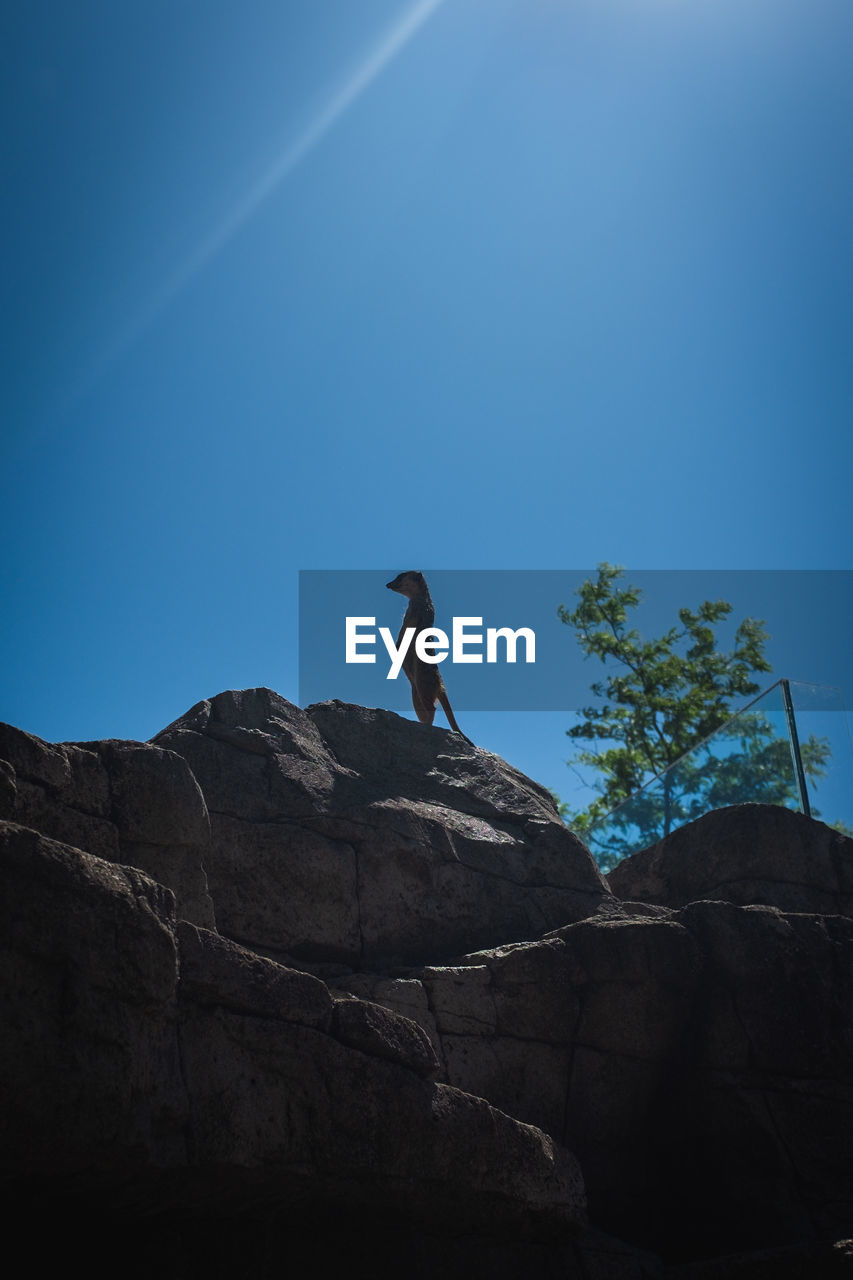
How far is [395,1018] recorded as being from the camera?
608 cm

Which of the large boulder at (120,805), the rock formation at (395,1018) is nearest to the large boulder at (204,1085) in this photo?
the rock formation at (395,1018)

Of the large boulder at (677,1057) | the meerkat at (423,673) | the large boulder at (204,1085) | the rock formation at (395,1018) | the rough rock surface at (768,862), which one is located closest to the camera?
the large boulder at (204,1085)

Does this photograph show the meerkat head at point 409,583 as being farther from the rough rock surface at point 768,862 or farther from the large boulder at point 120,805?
the large boulder at point 120,805

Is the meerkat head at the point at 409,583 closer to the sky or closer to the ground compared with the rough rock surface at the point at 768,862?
closer to the sky

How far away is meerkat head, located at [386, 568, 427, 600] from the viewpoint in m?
12.4

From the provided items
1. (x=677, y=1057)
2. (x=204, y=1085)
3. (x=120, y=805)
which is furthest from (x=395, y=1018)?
(x=677, y=1057)

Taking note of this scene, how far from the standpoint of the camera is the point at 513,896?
373 inches

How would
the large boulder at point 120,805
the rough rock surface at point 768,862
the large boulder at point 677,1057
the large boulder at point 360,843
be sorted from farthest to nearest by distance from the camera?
the rough rock surface at point 768,862, the large boulder at point 360,843, the large boulder at point 677,1057, the large boulder at point 120,805

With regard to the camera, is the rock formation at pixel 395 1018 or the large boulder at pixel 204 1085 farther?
the rock formation at pixel 395 1018

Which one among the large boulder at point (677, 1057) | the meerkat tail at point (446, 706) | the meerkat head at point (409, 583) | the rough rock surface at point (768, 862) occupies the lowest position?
the large boulder at point (677, 1057)

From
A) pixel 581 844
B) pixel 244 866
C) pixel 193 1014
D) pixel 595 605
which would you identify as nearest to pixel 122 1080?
pixel 193 1014

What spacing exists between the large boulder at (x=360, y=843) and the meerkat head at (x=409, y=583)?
6.83ft

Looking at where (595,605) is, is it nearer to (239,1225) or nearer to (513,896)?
(513,896)

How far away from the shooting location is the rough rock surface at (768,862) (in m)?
10.2
